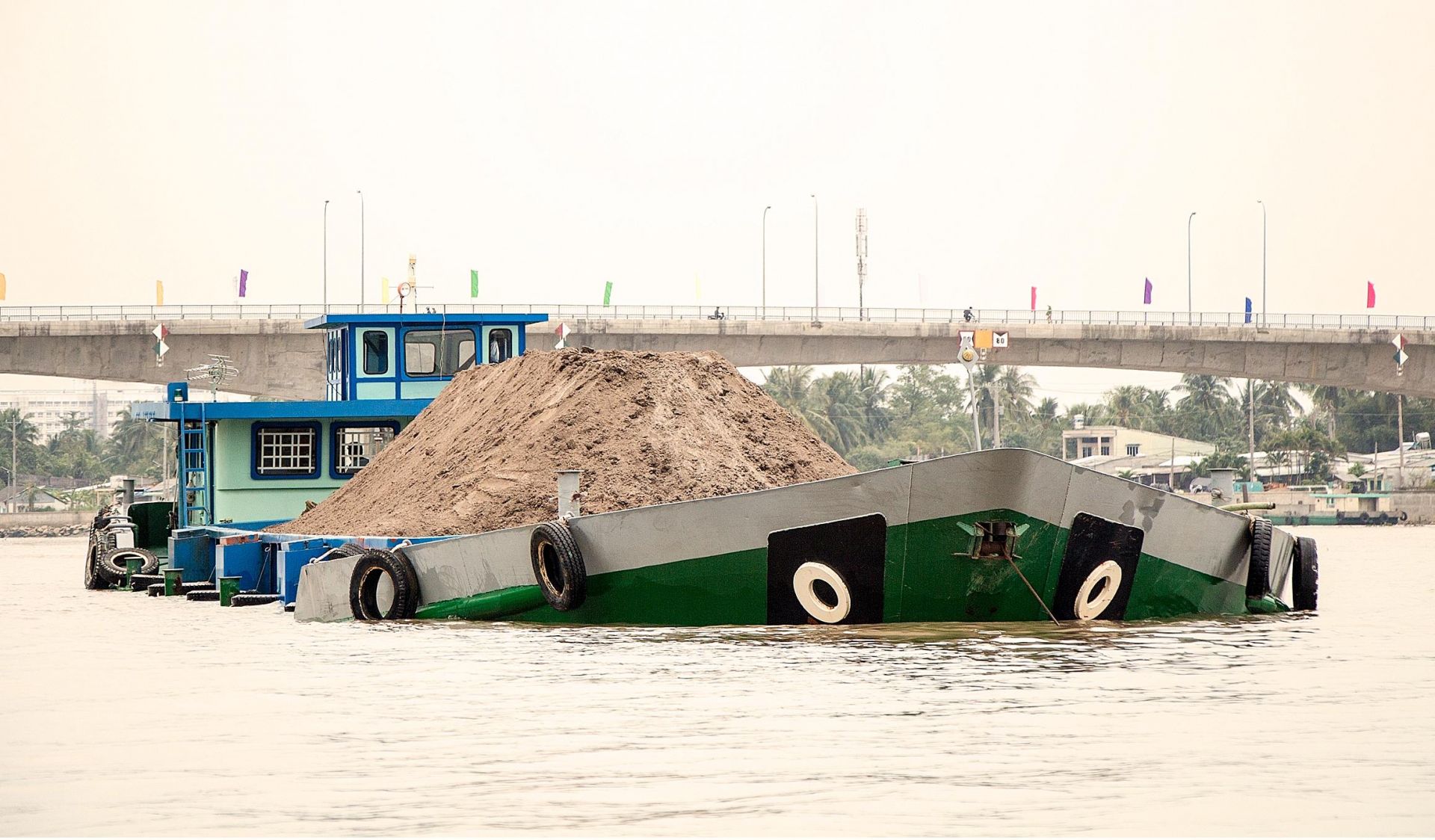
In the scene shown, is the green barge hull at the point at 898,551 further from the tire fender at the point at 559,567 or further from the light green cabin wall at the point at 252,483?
the light green cabin wall at the point at 252,483

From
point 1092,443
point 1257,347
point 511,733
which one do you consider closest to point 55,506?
point 1092,443

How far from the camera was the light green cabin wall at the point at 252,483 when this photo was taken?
26906mm

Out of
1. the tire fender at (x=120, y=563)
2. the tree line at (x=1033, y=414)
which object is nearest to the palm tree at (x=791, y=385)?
the tree line at (x=1033, y=414)

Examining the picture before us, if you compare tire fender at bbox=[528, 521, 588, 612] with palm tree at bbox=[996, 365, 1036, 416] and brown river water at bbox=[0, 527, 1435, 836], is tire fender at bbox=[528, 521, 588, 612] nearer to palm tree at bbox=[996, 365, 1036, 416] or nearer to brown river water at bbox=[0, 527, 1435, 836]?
brown river water at bbox=[0, 527, 1435, 836]

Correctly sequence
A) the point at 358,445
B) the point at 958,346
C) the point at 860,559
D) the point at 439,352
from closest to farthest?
1. the point at 860,559
2. the point at 358,445
3. the point at 439,352
4. the point at 958,346

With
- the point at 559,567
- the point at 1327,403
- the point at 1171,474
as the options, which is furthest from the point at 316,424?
the point at 1327,403

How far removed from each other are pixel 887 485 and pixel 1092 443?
374 ft

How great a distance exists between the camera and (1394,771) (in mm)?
10125

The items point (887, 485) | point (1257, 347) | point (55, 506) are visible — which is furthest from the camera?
point (55, 506)

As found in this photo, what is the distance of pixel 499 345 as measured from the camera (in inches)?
1084

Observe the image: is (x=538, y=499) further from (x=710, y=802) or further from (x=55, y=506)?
(x=55, y=506)

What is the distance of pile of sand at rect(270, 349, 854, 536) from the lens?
19469 millimetres

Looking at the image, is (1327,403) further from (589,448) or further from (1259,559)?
(589,448)

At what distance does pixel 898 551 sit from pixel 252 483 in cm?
1420
